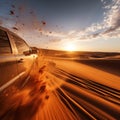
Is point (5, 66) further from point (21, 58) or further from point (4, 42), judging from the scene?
point (21, 58)

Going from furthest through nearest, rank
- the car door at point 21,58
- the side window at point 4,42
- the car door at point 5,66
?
the car door at point 21,58, the side window at point 4,42, the car door at point 5,66

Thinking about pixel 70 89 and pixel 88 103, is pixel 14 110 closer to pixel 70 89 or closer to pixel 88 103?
pixel 88 103

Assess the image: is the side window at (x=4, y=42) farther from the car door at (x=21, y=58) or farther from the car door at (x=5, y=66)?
the car door at (x=21, y=58)

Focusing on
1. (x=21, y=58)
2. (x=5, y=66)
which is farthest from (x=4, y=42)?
(x=21, y=58)

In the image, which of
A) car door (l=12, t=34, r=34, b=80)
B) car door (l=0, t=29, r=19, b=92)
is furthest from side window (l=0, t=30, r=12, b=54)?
car door (l=12, t=34, r=34, b=80)

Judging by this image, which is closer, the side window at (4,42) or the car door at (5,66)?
the car door at (5,66)

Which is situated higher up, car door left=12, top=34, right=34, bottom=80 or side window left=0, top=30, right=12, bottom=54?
side window left=0, top=30, right=12, bottom=54

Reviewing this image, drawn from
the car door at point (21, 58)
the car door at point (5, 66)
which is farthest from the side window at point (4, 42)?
the car door at point (21, 58)

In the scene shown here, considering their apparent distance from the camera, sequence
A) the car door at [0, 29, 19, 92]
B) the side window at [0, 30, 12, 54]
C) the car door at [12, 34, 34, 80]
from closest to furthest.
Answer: the car door at [0, 29, 19, 92] → the side window at [0, 30, 12, 54] → the car door at [12, 34, 34, 80]

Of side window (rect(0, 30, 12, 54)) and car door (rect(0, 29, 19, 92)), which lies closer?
car door (rect(0, 29, 19, 92))

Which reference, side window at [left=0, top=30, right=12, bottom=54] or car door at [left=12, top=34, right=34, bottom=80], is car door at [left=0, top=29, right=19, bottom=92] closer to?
side window at [left=0, top=30, right=12, bottom=54]

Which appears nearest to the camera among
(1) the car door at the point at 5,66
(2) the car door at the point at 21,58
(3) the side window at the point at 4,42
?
(1) the car door at the point at 5,66

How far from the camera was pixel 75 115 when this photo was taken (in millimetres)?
4090

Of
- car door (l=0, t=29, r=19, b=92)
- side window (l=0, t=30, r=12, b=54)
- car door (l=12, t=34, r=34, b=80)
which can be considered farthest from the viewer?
car door (l=12, t=34, r=34, b=80)
